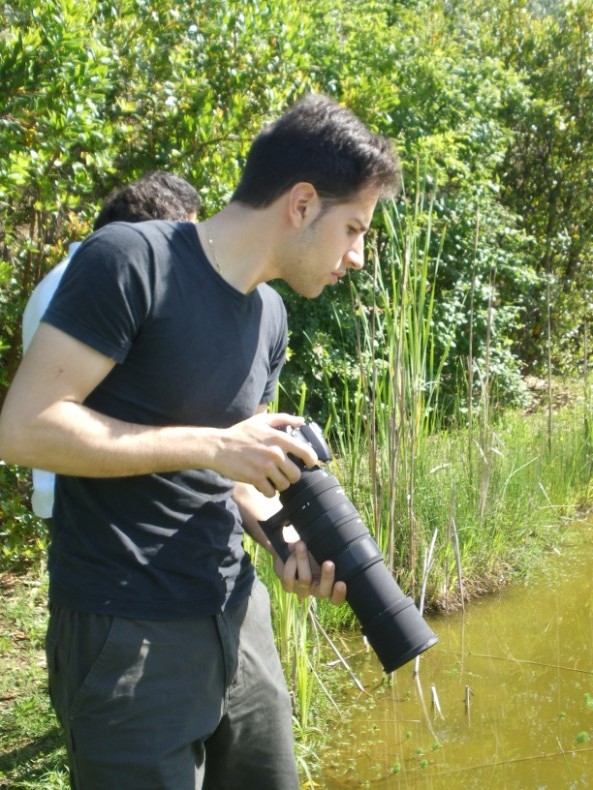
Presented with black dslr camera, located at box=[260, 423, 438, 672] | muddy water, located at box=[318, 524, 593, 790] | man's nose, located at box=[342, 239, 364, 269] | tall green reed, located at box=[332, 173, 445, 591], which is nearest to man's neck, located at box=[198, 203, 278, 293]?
man's nose, located at box=[342, 239, 364, 269]

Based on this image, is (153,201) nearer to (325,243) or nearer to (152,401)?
(325,243)

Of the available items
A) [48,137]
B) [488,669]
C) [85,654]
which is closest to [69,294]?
[85,654]

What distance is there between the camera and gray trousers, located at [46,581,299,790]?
1.79 metres

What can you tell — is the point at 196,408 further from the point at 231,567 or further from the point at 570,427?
the point at 570,427

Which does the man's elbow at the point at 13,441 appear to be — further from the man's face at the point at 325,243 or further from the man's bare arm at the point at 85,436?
the man's face at the point at 325,243

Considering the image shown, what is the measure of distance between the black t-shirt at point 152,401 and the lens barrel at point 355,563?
178mm

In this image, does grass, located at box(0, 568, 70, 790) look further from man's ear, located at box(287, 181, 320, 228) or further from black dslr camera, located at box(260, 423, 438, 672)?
man's ear, located at box(287, 181, 320, 228)

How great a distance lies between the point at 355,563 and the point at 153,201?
5.79 ft

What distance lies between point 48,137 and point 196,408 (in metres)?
2.41

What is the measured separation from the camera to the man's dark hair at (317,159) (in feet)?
6.53

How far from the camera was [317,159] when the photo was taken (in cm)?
200

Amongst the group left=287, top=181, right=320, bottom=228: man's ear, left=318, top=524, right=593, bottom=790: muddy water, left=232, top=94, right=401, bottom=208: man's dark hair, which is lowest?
left=318, top=524, right=593, bottom=790: muddy water

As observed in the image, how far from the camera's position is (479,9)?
11.1m

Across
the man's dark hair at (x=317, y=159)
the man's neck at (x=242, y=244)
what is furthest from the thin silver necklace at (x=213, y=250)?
the man's dark hair at (x=317, y=159)
